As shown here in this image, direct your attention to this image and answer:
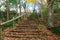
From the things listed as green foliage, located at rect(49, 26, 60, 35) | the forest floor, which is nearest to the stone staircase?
the forest floor

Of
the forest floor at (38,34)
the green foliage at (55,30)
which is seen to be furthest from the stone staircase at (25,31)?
the green foliage at (55,30)

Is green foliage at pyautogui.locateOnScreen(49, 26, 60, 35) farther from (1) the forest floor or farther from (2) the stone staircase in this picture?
(2) the stone staircase

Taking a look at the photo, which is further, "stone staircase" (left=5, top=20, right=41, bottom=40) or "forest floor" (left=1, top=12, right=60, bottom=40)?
"stone staircase" (left=5, top=20, right=41, bottom=40)

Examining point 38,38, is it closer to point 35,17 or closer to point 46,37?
point 46,37

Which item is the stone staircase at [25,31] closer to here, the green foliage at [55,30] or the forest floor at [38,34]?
the forest floor at [38,34]

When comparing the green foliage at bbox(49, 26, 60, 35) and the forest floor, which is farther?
the green foliage at bbox(49, 26, 60, 35)

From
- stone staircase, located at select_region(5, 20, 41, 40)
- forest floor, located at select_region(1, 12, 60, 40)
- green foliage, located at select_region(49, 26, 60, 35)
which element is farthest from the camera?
green foliage, located at select_region(49, 26, 60, 35)

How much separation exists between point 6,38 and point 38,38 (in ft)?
5.57

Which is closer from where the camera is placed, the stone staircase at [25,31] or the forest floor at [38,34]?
the forest floor at [38,34]

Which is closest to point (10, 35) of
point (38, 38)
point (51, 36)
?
point (38, 38)

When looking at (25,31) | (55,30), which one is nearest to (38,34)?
(25,31)

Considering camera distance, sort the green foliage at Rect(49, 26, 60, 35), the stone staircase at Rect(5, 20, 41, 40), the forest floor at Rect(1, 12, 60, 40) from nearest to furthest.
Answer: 1. the forest floor at Rect(1, 12, 60, 40)
2. the stone staircase at Rect(5, 20, 41, 40)
3. the green foliage at Rect(49, 26, 60, 35)

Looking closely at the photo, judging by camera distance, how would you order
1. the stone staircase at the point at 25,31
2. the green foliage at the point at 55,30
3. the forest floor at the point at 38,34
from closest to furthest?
1. the forest floor at the point at 38,34
2. the stone staircase at the point at 25,31
3. the green foliage at the point at 55,30

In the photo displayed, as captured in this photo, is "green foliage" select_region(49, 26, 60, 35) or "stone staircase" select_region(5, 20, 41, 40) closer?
"stone staircase" select_region(5, 20, 41, 40)
